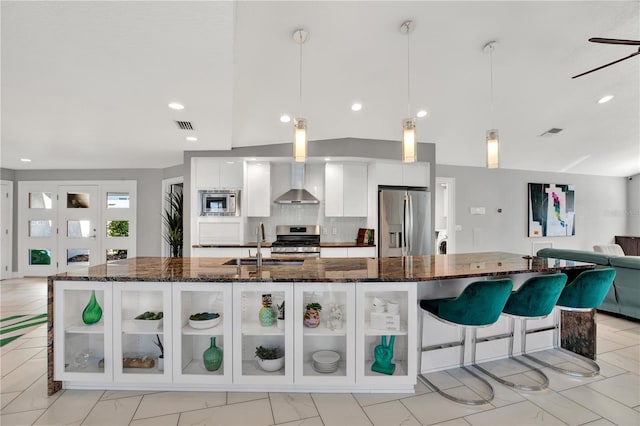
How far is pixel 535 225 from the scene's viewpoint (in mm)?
6938

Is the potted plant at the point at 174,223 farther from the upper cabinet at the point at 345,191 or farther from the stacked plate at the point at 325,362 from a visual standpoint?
the stacked plate at the point at 325,362

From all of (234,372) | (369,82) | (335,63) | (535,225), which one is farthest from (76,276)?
(535,225)

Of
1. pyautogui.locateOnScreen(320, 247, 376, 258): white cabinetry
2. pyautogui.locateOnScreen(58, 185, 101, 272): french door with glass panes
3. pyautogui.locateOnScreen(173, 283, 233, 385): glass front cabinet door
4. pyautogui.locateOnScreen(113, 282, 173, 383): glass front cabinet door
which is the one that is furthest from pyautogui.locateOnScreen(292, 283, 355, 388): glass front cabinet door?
pyautogui.locateOnScreen(58, 185, 101, 272): french door with glass panes

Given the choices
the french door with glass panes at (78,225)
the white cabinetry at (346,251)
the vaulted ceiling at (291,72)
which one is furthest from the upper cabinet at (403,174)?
the french door with glass panes at (78,225)

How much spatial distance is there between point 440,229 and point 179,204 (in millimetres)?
5228

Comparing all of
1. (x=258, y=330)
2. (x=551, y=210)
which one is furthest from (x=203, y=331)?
(x=551, y=210)

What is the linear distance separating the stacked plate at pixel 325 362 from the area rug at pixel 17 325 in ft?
10.2

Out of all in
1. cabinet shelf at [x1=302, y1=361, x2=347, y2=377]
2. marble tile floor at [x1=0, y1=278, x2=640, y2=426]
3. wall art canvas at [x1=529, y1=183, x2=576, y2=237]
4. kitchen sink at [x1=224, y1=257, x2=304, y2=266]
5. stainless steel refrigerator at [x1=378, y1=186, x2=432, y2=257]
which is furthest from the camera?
wall art canvas at [x1=529, y1=183, x2=576, y2=237]

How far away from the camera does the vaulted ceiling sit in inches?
85.3

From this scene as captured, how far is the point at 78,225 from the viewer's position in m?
6.32

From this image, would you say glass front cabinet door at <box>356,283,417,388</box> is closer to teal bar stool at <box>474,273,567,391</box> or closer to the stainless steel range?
teal bar stool at <box>474,273,567,391</box>

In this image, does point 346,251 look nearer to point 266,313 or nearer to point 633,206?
point 266,313

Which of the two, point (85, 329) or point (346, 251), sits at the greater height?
point (346, 251)

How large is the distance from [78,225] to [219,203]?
3.60 m
